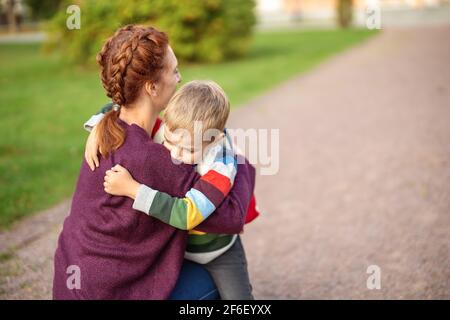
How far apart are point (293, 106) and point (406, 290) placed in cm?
589

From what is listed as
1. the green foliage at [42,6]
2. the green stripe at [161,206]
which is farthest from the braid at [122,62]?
the green foliage at [42,6]

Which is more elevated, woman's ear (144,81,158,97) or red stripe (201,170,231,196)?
woman's ear (144,81,158,97)

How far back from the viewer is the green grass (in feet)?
16.8

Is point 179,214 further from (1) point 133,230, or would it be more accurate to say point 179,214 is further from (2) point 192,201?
(1) point 133,230

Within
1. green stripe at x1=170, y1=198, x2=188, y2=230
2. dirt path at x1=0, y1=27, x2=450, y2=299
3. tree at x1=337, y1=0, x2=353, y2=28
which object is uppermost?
green stripe at x1=170, y1=198, x2=188, y2=230

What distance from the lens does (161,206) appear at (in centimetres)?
188

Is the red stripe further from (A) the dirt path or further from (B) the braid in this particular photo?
(A) the dirt path

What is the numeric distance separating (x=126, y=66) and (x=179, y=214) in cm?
61

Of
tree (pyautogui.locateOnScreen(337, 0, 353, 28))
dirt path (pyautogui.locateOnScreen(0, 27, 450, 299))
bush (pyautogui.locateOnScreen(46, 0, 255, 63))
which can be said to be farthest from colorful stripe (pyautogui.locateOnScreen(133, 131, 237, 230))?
tree (pyautogui.locateOnScreen(337, 0, 353, 28))

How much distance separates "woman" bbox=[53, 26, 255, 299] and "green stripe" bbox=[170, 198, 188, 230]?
77 millimetres
